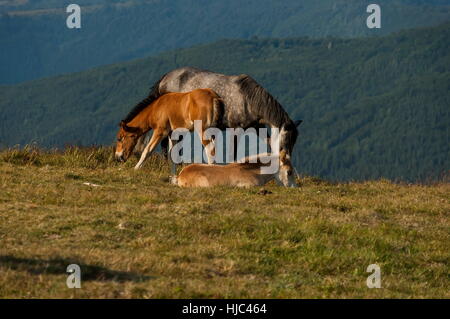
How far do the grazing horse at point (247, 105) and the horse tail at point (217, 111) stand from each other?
2.32 ft

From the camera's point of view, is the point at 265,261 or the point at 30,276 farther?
the point at 265,261

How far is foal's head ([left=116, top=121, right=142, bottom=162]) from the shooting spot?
68.4ft

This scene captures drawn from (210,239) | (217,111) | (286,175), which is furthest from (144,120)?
(210,239)

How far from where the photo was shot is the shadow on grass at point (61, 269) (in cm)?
924

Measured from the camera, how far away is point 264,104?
20484 millimetres

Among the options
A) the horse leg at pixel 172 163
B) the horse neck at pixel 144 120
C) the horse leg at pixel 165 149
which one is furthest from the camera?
the horse leg at pixel 165 149

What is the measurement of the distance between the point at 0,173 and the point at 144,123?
460 cm

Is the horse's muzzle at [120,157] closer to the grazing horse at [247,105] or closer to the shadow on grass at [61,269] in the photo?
the grazing horse at [247,105]

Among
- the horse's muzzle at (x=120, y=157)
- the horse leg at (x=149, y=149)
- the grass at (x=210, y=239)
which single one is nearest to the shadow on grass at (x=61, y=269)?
the grass at (x=210, y=239)

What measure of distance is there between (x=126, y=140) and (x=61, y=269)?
11.6m

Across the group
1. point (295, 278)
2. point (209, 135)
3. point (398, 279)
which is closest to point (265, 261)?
point (295, 278)
